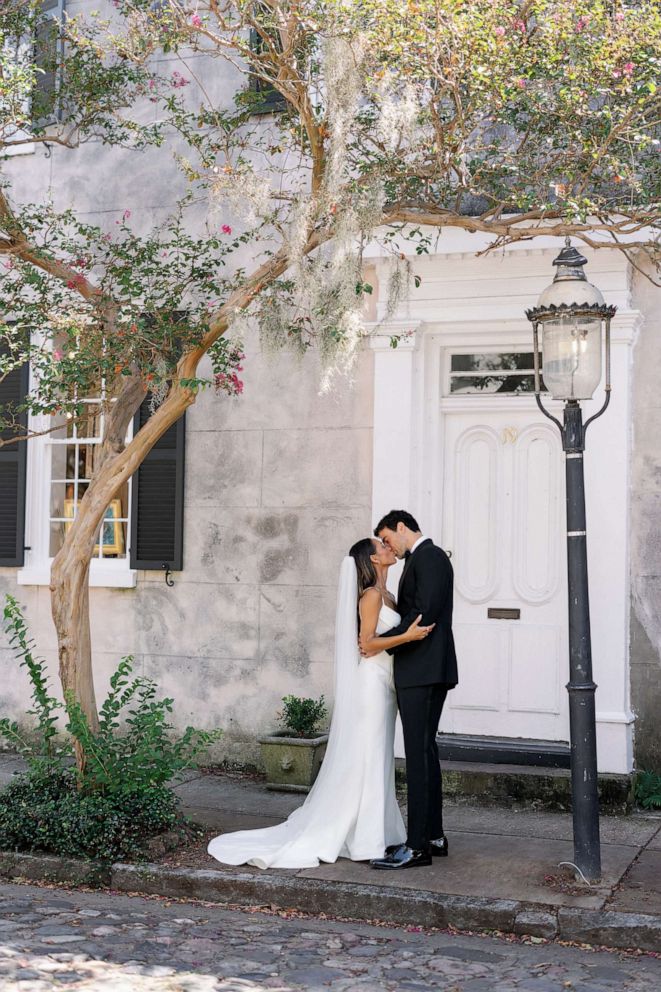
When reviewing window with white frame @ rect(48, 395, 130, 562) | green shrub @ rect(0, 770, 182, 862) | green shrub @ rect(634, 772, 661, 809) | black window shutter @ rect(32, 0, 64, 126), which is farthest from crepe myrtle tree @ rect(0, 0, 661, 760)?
green shrub @ rect(634, 772, 661, 809)

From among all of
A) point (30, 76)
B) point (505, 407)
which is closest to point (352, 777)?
point (505, 407)

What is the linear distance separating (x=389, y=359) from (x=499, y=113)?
90.5 inches

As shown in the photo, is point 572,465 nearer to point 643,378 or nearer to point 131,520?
point 643,378

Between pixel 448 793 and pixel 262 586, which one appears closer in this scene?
pixel 448 793

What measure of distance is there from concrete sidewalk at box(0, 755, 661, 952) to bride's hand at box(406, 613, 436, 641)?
4.11ft

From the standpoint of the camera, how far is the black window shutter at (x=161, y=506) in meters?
9.27

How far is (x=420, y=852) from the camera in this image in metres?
6.44

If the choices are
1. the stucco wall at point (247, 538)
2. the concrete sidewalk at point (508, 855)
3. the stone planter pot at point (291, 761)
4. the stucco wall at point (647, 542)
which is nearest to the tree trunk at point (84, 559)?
the concrete sidewalk at point (508, 855)

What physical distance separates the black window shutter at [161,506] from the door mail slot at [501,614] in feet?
8.06

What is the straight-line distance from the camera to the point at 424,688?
6531 mm

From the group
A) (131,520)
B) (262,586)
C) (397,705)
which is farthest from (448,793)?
(131,520)

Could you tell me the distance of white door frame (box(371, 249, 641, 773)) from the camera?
25.8ft

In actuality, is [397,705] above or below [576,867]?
above

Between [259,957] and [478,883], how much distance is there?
1368 mm
